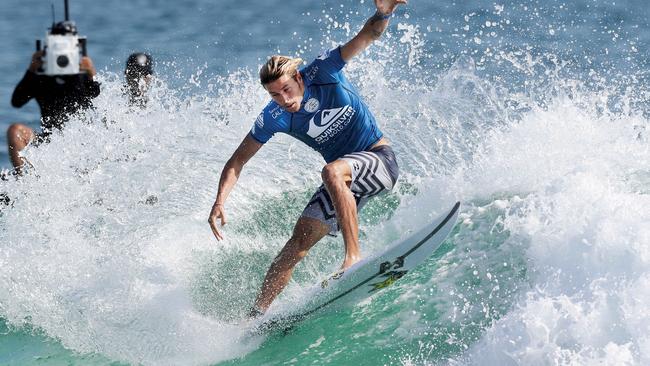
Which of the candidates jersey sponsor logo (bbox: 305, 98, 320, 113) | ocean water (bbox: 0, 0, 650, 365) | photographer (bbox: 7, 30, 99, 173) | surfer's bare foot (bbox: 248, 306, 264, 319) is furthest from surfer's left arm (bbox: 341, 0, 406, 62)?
photographer (bbox: 7, 30, 99, 173)

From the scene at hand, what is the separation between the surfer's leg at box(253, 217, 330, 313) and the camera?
6242mm

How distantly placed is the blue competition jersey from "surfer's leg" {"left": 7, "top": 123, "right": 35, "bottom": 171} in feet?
8.98

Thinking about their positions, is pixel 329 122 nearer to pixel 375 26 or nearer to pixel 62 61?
pixel 375 26

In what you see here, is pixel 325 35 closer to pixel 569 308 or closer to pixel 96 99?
pixel 96 99

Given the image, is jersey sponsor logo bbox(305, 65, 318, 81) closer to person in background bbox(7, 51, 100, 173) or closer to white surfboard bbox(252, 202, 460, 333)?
white surfboard bbox(252, 202, 460, 333)

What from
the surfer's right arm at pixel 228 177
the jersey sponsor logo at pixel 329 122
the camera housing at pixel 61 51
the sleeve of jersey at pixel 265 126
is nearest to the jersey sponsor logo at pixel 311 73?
the jersey sponsor logo at pixel 329 122

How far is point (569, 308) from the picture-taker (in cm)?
544

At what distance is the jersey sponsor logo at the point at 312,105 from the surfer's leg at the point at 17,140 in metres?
3.04

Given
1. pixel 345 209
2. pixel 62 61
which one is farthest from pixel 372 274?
pixel 62 61

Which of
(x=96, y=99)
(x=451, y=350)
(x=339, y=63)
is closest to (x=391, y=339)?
(x=451, y=350)

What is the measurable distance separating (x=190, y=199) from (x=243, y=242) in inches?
28.6

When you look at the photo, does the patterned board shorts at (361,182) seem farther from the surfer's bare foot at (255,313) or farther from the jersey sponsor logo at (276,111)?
the surfer's bare foot at (255,313)

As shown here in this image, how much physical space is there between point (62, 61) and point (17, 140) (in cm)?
123

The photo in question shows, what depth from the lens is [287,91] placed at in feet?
19.9
